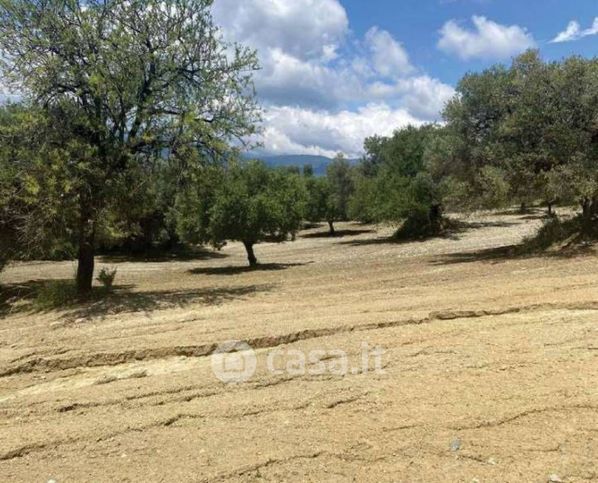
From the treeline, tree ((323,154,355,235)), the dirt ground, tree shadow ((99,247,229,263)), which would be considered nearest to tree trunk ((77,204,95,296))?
the treeline

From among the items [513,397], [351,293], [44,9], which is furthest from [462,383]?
[44,9]

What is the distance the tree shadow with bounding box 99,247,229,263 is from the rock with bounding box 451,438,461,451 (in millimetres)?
36152

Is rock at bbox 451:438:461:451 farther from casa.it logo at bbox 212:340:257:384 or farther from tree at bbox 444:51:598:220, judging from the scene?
tree at bbox 444:51:598:220

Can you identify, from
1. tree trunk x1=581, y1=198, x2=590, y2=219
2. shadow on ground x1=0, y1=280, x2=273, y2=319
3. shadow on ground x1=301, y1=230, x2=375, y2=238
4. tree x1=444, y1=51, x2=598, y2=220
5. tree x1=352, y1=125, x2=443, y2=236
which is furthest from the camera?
shadow on ground x1=301, y1=230, x2=375, y2=238

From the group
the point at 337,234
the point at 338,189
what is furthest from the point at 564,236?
Result: the point at 338,189

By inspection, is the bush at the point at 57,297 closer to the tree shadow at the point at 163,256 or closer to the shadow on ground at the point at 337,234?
the tree shadow at the point at 163,256

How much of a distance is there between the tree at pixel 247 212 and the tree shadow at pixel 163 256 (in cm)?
1199

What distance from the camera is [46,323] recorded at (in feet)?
36.0

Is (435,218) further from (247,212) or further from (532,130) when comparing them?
(532,130)

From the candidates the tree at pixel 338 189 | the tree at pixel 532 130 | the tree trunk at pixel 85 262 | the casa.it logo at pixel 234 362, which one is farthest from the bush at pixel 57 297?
the tree at pixel 338 189

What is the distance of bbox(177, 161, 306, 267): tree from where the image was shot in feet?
87.6

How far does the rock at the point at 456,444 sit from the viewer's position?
4332 millimetres

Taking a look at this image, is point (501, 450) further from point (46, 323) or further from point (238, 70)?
point (238, 70)

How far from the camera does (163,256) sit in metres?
42.6
